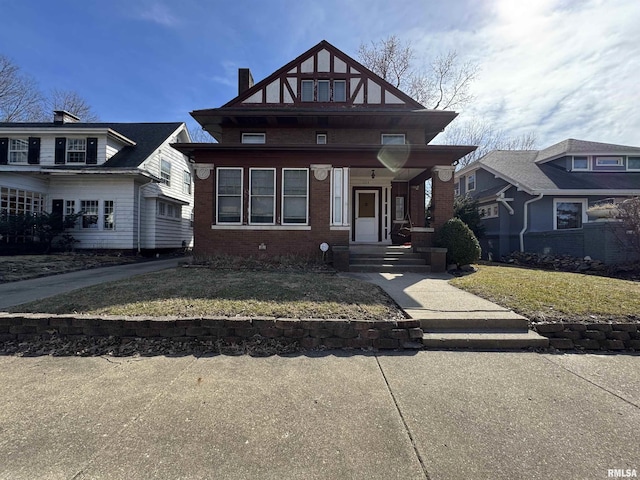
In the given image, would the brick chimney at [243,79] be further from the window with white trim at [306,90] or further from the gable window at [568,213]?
the gable window at [568,213]

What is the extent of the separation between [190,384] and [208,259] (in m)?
7.40

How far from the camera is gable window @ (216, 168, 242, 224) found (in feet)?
34.7

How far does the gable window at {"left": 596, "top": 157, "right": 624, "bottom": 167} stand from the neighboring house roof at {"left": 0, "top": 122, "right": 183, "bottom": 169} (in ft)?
81.8

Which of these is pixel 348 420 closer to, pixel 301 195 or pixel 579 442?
pixel 579 442

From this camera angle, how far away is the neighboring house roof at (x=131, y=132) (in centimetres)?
1486

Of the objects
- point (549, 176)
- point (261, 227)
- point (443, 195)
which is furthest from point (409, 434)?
point (549, 176)

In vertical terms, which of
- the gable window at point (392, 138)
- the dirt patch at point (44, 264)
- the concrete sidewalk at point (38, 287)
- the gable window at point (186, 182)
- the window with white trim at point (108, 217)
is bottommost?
the concrete sidewalk at point (38, 287)

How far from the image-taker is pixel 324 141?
13.1 meters

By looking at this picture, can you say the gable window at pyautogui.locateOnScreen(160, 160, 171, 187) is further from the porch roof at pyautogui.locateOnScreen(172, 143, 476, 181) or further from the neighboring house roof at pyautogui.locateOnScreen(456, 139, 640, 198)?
the neighboring house roof at pyautogui.locateOnScreen(456, 139, 640, 198)

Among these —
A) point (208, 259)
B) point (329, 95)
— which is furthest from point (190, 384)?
point (329, 95)

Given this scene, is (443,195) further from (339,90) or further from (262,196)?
(339,90)

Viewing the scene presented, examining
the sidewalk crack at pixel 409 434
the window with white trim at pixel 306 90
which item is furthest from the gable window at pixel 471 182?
the sidewalk crack at pixel 409 434

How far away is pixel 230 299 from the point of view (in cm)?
524

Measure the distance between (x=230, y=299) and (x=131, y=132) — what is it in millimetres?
18117
